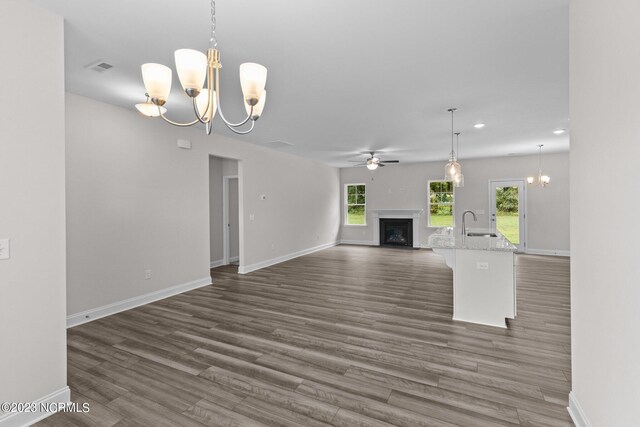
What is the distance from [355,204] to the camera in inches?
418

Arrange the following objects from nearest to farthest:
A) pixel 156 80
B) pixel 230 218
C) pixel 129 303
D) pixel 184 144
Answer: pixel 156 80 < pixel 129 303 < pixel 184 144 < pixel 230 218

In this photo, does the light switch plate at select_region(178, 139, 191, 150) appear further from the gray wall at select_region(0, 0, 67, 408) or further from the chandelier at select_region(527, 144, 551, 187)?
the chandelier at select_region(527, 144, 551, 187)

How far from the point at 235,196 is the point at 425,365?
5.86 meters

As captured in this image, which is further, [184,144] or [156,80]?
[184,144]

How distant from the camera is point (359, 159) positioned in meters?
8.49

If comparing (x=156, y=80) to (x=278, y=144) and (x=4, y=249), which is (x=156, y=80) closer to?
(x=4, y=249)

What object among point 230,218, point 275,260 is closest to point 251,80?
point 275,260

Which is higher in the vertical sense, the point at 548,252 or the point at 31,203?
the point at 31,203

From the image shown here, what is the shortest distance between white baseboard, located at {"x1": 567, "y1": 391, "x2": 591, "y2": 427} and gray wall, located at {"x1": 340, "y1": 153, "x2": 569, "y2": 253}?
7.28m

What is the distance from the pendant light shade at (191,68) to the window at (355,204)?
900 centimetres

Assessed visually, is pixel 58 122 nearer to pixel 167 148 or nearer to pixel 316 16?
pixel 316 16

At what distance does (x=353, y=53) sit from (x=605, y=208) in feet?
7.00

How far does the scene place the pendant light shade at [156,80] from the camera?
1.66m

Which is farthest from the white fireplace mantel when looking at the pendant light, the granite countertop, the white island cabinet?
the white island cabinet
